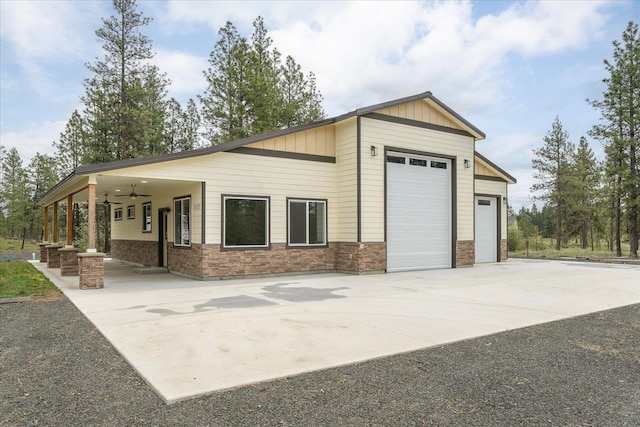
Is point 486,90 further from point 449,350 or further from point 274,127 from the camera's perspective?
point 449,350

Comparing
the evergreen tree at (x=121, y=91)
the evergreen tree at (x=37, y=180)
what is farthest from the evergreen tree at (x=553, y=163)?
the evergreen tree at (x=37, y=180)

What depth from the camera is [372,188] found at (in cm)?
1248


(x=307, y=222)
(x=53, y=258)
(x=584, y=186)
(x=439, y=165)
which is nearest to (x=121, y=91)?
(x=53, y=258)

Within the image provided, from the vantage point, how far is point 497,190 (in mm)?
17922

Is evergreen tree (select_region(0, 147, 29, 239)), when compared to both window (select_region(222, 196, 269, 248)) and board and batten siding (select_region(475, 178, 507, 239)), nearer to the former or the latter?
window (select_region(222, 196, 269, 248))

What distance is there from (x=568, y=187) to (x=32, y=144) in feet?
126

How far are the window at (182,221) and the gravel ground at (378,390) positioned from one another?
22.0ft

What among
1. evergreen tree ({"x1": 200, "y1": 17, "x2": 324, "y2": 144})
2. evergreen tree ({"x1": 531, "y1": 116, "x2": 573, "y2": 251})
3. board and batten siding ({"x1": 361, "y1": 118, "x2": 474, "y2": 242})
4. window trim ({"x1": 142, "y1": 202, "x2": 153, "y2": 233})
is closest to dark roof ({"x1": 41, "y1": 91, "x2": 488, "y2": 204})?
board and batten siding ({"x1": 361, "y1": 118, "x2": 474, "y2": 242})

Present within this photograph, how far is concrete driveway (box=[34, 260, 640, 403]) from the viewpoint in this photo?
4258 millimetres

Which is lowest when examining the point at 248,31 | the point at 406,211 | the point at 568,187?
the point at 406,211

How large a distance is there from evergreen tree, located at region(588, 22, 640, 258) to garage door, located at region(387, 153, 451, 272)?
507 inches

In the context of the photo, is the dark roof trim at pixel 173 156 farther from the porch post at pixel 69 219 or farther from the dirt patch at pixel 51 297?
the porch post at pixel 69 219

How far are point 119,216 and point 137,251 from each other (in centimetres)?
309

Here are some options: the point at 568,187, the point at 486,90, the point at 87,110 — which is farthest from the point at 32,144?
the point at 568,187
